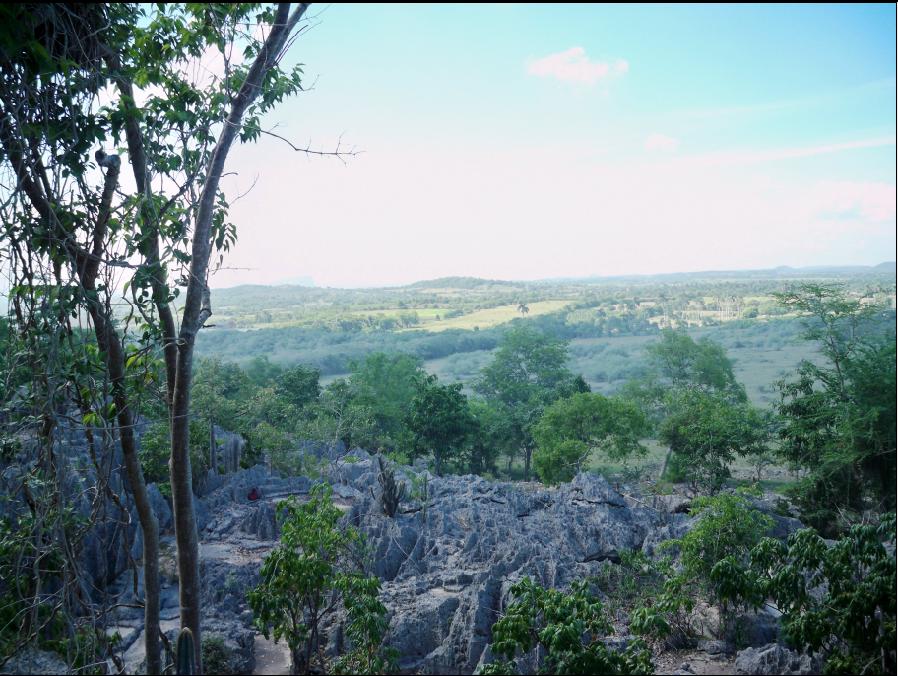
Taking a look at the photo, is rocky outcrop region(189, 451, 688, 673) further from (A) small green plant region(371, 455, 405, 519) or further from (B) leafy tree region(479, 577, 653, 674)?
(B) leafy tree region(479, 577, 653, 674)

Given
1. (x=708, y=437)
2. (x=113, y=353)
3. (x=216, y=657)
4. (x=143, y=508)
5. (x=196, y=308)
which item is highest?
(x=196, y=308)

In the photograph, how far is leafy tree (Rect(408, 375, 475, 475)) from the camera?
15.1 m

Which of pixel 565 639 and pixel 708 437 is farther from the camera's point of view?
pixel 708 437

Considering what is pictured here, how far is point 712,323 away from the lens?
42.8 m

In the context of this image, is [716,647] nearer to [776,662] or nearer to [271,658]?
[776,662]

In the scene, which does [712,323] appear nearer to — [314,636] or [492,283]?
[314,636]

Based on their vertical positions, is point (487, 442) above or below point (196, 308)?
below

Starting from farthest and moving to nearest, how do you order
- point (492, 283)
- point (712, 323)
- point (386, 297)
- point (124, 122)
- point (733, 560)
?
point (492, 283) < point (386, 297) < point (712, 323) < point (733, 560) < point (124, 122)

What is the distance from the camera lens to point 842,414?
9.94m

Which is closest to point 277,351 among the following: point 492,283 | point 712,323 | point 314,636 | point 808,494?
point 712,323

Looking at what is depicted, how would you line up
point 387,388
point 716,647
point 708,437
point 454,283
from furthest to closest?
point 454,283 < point 387,388 < point 708,437 < point 716,647

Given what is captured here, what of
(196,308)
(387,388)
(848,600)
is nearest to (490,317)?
(387,388)

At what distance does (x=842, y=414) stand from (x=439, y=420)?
312 inches

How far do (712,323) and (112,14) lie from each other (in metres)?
43.7
